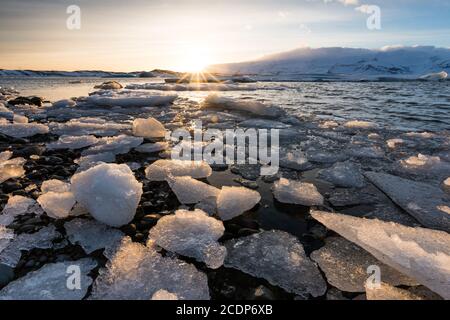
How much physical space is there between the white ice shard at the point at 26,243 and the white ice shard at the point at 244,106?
6.72 m

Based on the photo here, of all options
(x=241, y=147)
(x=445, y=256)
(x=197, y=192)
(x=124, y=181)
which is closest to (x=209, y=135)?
(x=241, y=147)

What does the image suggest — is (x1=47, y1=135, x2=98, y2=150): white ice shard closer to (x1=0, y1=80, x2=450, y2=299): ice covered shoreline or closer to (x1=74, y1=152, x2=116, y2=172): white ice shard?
(x1=0, y1=80, x2=450, y2=299): ice covered shoreline

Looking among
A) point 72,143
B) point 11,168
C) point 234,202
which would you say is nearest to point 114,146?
point 72,143

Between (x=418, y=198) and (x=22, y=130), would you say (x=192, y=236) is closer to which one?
(x=418, y=198)

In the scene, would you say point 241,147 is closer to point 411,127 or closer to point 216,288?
point 216,288

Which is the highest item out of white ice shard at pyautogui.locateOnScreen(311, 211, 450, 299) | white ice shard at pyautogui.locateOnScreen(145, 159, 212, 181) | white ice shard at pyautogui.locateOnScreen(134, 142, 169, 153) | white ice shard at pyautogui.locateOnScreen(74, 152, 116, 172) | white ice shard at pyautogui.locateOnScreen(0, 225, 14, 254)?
white ice shard at pyautogui.locateOnScreen(134, 142, 169, 153)

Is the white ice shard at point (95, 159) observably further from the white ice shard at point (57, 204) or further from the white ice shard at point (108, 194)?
the white ice shard at point (108, 194)

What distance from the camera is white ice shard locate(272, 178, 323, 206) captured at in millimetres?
2836

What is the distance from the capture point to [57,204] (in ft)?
8.18

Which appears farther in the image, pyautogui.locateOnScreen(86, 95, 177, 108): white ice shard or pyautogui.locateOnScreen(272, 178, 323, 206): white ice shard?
pyautogui.locateOnScreen(86, 95, 177, 108): white ice shard

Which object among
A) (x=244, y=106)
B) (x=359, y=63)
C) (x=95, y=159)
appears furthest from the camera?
(x=359, y=63)

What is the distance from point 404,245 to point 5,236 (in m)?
2.70

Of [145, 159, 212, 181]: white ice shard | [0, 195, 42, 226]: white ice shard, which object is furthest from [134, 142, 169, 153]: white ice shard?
[0, 195, 42, 226]: white ice shard

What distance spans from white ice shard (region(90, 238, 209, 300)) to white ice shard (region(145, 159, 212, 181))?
1340mm
